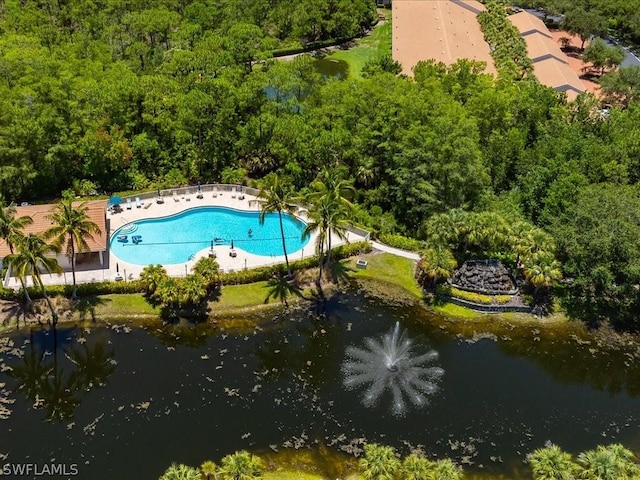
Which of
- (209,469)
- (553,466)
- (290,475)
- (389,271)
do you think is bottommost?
(290,475)

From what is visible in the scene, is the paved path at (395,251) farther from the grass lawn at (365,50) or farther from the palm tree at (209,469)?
the grass lawn at (365,50)

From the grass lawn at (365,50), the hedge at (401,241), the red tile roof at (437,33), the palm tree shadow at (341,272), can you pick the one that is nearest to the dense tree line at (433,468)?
the palm tree shadow at (341,272)

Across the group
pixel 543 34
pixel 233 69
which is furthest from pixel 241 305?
pixel 543 34

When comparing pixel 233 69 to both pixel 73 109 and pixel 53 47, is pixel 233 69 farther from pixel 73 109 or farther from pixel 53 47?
pixel 53 47

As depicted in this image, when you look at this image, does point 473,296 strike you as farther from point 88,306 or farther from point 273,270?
point 88,306

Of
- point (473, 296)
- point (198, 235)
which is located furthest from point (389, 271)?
point (198, 235)

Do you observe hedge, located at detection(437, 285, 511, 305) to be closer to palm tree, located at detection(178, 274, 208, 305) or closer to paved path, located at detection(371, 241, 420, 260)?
paved path, located at detection(371, 241, 420, 260)

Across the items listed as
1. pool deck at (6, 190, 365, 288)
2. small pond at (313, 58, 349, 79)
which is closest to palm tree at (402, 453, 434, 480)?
pool deck at (6, 190, 365, 288)
